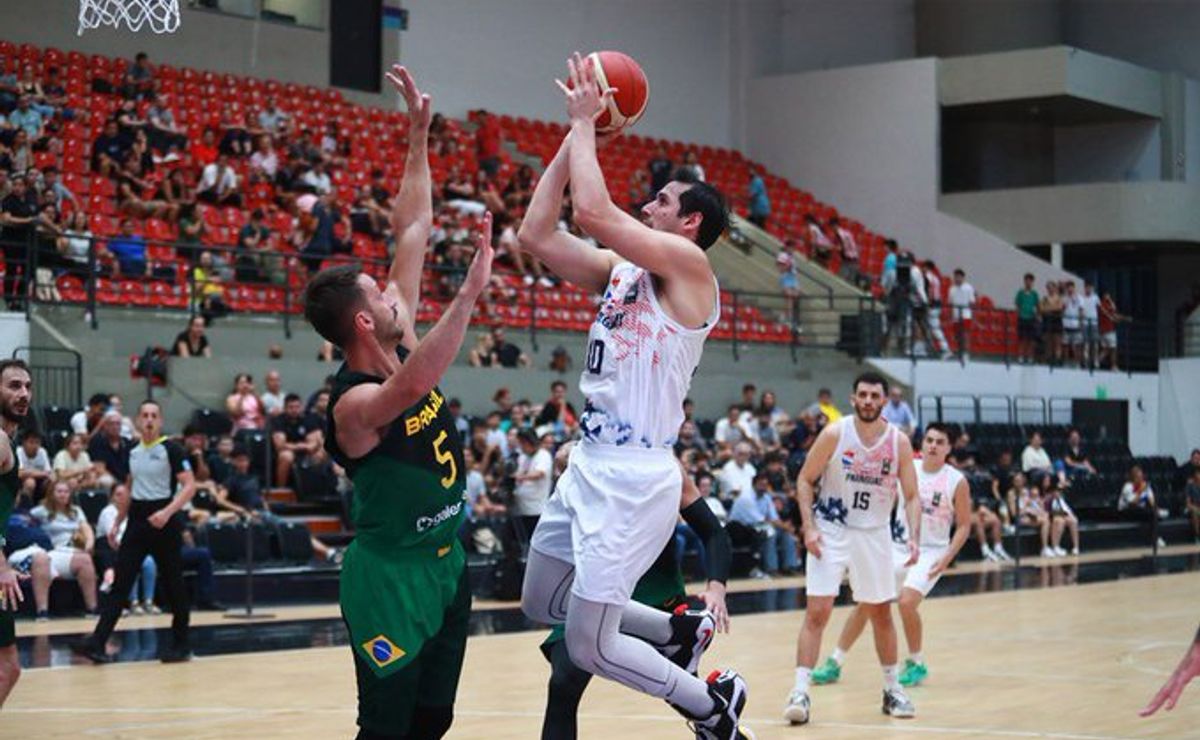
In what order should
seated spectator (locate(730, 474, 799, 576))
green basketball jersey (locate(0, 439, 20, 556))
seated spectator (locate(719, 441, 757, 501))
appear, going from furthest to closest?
seated spectator (locate(719, 441, 757, 501)), seated spectator (locate(730, 474, 799, 576)), green basketball jersey (locate(0, 439, 20, 556))

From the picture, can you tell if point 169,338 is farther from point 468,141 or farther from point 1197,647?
point 1197,647

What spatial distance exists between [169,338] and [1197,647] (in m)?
15.7

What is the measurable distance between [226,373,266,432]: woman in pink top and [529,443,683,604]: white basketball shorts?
11959 mm

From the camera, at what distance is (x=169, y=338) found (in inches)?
747

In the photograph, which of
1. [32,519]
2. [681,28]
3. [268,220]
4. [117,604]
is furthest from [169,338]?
[681,28]

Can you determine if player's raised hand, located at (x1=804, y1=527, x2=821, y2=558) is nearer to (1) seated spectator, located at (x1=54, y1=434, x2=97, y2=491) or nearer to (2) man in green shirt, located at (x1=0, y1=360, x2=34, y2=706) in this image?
(2) man in green shirt, located at (x1=0, y1=360, x2=34, y2=706)

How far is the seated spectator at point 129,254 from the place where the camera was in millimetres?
18609

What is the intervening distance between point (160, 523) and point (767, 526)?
28.4 ft

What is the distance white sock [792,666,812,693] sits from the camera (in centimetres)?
942

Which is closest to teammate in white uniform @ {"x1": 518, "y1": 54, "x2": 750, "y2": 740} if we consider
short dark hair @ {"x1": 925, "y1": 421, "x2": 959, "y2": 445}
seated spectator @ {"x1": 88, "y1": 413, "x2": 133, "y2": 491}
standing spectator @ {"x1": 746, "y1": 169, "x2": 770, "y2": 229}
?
short dark hair @ {"x1": 925, "y1": 421, "x2": 959, "y2": 445}

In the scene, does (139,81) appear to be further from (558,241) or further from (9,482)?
(558,241)

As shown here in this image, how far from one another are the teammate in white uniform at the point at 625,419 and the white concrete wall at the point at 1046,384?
20.6 m

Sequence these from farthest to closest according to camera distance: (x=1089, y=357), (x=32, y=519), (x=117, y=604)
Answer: (x=1089, y=357)
(x=32, y=519)
(x=117, y=604)

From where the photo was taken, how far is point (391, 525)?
5453 mm
